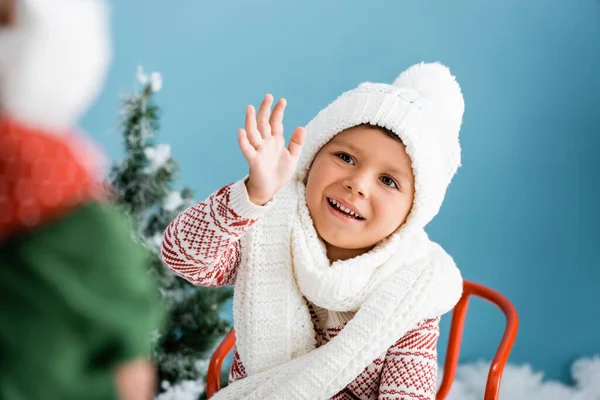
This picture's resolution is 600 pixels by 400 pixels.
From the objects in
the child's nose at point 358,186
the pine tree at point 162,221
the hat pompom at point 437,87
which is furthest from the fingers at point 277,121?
the pine tree at point 162,221

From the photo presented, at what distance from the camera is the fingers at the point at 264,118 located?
2.74 feet

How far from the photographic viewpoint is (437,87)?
107cm

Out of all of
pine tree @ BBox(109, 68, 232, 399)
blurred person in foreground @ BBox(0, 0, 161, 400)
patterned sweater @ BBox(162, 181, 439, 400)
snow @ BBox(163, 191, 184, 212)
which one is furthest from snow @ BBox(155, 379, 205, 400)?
blurred person in foreground @ BBox(0, 0, 161, 400)

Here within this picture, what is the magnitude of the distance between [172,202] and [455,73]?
2.81 ft

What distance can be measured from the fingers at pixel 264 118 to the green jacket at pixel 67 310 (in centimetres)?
44

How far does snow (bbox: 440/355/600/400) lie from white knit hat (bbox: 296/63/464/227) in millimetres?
1136

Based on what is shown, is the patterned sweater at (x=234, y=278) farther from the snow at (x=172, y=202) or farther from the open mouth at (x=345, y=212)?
the snow at (x=172, y=202)

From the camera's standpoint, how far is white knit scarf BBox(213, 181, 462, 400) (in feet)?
3.03

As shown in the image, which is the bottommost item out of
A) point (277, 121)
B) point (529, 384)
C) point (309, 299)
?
point (529, 384)

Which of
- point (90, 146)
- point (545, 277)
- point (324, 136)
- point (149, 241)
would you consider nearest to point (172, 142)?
point (149, 241)

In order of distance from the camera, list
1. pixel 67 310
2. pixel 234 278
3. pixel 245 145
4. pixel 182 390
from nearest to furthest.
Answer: pixel 67 310, pixel 245 145, pixel 234 278, pixel 182 390

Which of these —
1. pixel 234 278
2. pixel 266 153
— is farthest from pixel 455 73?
pixel 266 153

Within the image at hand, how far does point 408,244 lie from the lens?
1.03m

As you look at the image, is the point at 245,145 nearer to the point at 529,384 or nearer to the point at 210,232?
the point at 210,232
